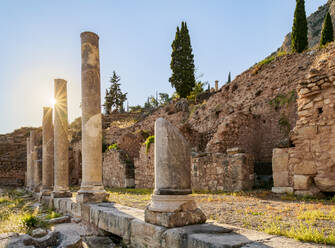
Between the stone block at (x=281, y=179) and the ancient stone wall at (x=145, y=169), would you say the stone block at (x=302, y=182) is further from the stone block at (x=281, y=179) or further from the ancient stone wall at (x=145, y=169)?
the ancient stone wall at (x=145, y=169)

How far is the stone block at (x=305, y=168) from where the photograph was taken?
794 centimetres

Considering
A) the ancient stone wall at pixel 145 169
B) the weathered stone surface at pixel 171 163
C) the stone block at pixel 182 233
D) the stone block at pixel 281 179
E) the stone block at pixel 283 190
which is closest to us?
the stone block at pixel 182 233

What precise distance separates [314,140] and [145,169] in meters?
9.69

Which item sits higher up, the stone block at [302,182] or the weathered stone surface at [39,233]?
the stone block at [302,182]

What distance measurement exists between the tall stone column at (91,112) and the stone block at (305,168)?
234 inches

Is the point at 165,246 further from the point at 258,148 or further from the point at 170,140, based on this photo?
the point at 258,148

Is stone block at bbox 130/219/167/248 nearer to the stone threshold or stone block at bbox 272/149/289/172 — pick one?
the stone threshold

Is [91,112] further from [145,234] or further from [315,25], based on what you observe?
[315,25]

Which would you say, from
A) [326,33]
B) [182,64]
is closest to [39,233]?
[326,33]

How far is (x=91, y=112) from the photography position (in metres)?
8.12

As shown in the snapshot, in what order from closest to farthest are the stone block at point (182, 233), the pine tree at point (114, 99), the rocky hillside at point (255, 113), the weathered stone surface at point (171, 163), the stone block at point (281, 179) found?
the stone block at point (182, 233) < the weathered stone surface at point (171, 163) < the stone block at point (281, 179) < the rocky hillside at point (255, 113) < the pine tree at point (114, 99)

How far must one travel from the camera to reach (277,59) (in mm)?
18469

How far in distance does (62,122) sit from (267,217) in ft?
29.8

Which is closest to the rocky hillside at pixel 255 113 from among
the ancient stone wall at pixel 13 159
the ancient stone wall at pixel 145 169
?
the ancient stone wall at pixel 145 169
